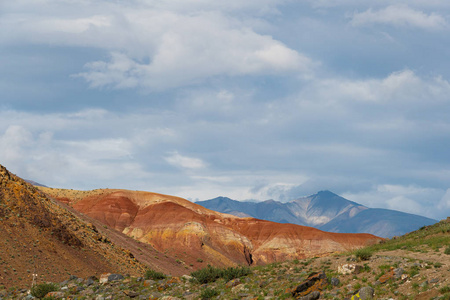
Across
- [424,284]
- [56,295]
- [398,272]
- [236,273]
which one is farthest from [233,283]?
[56,295]

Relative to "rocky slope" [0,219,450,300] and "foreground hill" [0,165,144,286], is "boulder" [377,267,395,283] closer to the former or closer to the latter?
"rocky slope" [0,219,450,300]

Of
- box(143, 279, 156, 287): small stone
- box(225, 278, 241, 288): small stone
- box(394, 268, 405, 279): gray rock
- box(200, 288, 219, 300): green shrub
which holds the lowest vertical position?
box(143, 279, 156, 287): small stone

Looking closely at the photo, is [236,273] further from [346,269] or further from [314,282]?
[346,269]

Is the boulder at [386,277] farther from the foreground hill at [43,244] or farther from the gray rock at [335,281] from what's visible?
the foreground hill at [43,244]

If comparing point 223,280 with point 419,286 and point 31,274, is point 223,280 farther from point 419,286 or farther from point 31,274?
point 31,274

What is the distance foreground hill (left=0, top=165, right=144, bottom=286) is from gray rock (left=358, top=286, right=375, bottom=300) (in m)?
31.2

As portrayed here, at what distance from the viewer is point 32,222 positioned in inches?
1854

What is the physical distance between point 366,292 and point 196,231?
303 feet

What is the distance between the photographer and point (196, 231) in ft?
352

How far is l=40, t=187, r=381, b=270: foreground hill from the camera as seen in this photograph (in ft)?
340

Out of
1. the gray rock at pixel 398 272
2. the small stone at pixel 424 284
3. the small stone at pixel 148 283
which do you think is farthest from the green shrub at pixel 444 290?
the small stone at pixel 148 283

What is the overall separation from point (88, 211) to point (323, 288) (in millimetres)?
102719

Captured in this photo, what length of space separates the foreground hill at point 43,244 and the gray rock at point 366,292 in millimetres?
31188

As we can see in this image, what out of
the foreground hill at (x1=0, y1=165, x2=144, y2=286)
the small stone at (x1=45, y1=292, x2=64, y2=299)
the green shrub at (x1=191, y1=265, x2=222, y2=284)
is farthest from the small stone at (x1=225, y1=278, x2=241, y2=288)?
the foreground hill at (x1=0, y1=165, x2=144, y2=286)
